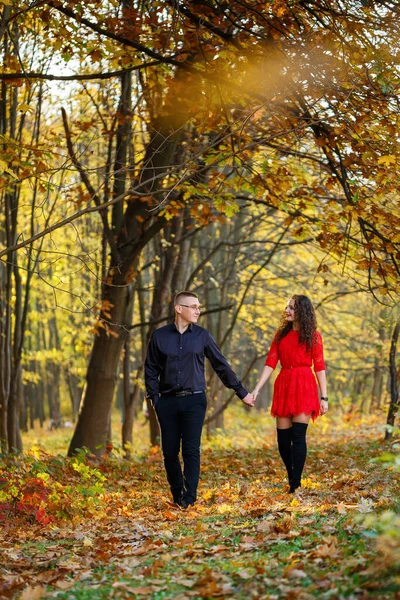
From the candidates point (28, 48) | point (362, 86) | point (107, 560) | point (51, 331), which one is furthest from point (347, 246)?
point (51, 331)

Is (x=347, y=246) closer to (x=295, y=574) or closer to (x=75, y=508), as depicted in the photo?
(x=75, y=508)

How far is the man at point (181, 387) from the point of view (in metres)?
7.12

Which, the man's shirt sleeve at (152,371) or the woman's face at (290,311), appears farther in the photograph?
the woman's face at (290,311)

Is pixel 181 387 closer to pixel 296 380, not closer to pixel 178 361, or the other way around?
pixel 178 361

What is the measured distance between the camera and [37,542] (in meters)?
5.91

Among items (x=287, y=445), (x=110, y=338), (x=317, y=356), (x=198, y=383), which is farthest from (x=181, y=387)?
(x=110, y=338)

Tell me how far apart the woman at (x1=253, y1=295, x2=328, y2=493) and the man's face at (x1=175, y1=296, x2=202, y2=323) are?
0.97m

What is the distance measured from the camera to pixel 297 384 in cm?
738

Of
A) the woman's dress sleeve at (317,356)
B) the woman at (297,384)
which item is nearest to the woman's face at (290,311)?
the woman at (297,384)

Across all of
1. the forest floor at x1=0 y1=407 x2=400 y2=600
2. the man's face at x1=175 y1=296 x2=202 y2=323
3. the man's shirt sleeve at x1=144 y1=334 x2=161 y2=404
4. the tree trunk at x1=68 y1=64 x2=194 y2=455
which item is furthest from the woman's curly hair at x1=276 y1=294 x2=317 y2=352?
the tree trunk at x1=68 y1=64 x2=194 y2=455

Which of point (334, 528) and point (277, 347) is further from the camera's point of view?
point (277, 347)

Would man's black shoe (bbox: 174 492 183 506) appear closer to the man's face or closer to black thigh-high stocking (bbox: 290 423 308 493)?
black thigh-high stocking (bbox: 290 423 308 493)

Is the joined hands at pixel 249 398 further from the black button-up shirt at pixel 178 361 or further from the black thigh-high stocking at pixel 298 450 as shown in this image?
the black thigh-high stocking at pixel 298 450

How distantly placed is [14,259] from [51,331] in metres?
19.9
